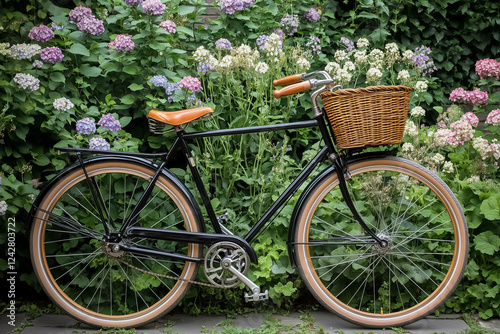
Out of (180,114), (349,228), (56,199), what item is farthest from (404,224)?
(56,199)

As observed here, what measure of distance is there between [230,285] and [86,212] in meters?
1.14

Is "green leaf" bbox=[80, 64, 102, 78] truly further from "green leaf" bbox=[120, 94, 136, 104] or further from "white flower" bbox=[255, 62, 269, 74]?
"white flower" bbox=[255, 62, 269, 74]

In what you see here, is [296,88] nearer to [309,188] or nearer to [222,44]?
[309,188]

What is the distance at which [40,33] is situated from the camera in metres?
3.21

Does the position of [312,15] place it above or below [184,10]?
above

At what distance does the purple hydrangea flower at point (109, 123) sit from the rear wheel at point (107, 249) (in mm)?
285

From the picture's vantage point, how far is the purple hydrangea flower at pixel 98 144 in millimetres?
3080

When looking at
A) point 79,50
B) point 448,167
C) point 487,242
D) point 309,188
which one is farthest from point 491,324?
point 79,50

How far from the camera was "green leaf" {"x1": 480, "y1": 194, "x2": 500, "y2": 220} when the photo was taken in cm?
311

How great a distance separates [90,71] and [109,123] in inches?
21.0

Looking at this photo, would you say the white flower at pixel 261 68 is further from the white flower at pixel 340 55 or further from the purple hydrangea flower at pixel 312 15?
the purple hydrangea flower at pixel 312 15

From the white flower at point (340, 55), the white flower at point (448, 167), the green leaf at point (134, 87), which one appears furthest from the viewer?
the white flower at point (340, 55)

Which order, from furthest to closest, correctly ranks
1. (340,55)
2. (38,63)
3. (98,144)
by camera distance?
(340,55), (38,63), (98,144)

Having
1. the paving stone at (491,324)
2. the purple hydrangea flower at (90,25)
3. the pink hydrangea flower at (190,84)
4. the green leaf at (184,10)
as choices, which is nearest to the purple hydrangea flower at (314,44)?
the green leaf at (184,10)
